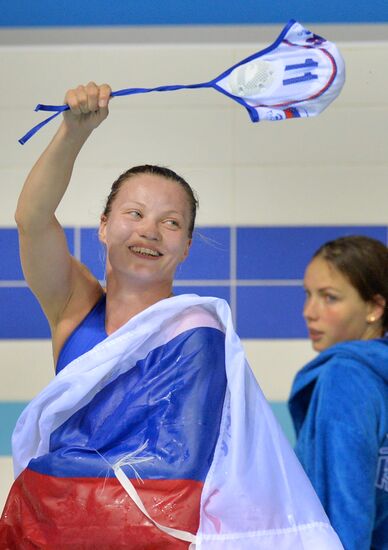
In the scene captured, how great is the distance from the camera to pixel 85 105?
1.52 meters

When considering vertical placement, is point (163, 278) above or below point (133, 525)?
above

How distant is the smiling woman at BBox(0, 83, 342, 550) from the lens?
1.47 m

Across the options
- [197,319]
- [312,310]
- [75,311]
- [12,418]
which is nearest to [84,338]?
[75,311]

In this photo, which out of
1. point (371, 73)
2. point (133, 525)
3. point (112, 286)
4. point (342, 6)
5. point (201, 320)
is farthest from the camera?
point (371, 73)

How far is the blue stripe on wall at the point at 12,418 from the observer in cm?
400

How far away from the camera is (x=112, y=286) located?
1.72 m

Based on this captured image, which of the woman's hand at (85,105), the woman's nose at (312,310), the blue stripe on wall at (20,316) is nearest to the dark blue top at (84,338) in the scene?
the woman's hand at (85,105)

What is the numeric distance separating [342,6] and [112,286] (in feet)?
7.78

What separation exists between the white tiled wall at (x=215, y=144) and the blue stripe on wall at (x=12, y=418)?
5 cm

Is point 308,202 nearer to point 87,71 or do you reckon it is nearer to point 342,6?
point 342,6

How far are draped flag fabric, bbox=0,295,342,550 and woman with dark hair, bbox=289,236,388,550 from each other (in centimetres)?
40

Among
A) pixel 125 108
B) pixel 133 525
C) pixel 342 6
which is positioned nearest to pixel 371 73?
pixel 342 6

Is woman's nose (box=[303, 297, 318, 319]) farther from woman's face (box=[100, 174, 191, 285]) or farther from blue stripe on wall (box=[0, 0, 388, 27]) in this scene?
blue stripe on wall (box=[0, 0, 388, 27])

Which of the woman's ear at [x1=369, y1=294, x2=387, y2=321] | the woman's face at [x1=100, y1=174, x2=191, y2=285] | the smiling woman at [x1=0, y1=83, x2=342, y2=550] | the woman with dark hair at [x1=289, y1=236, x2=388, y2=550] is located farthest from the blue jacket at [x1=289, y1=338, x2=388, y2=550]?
the woman's face at [x1=100, y1=174, x2=191, y2=285]
